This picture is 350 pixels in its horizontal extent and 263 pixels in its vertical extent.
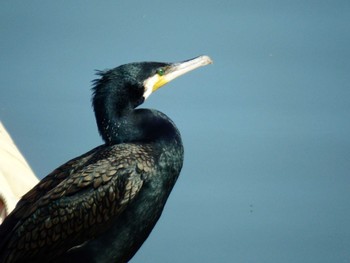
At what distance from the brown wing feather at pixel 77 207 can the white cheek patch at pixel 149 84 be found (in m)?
0.61

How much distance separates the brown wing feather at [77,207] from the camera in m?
4.68

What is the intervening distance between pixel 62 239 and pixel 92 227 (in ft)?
0.60

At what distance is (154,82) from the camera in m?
5.34

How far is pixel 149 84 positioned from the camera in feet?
17.4

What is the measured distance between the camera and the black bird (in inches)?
185

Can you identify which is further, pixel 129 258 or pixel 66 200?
pixel 129 258

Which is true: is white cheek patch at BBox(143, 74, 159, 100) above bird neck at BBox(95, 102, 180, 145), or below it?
above

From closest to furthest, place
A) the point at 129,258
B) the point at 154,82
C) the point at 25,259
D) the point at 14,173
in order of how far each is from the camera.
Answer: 1. the point at 25,259
2. the point at 129,258
3. the point at 154,82
4. the point at 14,173

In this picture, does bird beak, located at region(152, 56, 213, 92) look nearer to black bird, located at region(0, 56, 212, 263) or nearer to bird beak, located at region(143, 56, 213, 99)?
bird beak, located at region(143, 56, 213, 99)

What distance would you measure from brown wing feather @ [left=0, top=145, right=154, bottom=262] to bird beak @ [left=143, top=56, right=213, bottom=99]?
2.15 ft

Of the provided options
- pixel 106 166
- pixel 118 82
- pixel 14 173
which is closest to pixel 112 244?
pixel 106 166

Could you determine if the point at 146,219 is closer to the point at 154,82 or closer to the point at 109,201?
the point at 109,201

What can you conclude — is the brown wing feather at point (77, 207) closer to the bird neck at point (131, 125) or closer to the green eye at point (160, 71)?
the bird neck at point (131, 125)

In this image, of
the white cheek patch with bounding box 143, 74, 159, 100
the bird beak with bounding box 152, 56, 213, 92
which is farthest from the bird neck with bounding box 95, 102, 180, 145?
the bird beak with bounding box 152, 56, 213, 92
